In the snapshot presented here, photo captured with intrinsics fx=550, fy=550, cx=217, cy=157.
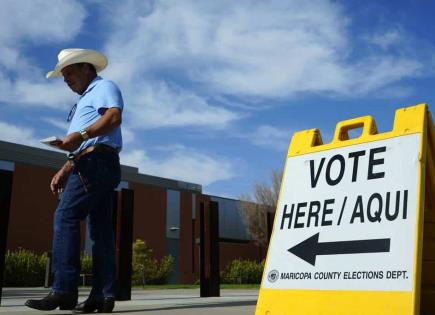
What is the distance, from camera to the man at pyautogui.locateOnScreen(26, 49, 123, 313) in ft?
13.0

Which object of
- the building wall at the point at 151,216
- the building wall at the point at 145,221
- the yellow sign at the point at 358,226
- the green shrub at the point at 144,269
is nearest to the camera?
the yellow sign at the point at 358,226

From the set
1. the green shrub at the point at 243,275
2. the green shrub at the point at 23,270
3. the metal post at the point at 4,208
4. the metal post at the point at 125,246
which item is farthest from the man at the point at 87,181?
the green shrub at the point at 243,275

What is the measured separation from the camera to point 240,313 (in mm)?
4133

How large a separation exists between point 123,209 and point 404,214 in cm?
450

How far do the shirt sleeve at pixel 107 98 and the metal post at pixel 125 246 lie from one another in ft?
8.35

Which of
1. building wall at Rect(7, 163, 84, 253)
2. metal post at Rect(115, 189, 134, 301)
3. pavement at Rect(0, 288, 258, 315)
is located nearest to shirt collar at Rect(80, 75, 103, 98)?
pavement at Rect(0, 288, 258, 315)

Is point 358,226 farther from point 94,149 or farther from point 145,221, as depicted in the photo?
point 145,221

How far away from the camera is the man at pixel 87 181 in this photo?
157 inches

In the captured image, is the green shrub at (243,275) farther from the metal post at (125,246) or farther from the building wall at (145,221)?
the metal post at (125,246)

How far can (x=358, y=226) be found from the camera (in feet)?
9.35

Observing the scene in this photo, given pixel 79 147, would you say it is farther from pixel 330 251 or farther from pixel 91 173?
pixel 330 251

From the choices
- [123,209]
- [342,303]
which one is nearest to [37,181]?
[123,209]

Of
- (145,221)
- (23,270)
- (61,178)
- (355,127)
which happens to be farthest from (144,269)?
(355,127)

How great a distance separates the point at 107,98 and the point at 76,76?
446 millimetres
